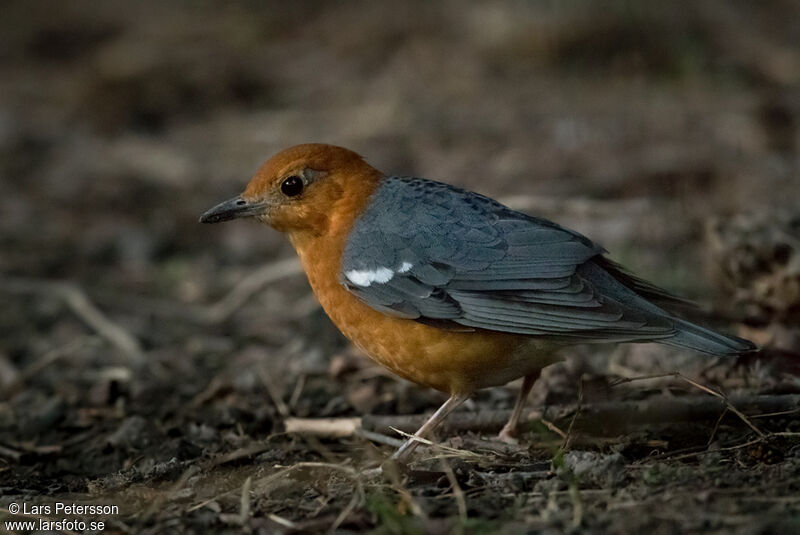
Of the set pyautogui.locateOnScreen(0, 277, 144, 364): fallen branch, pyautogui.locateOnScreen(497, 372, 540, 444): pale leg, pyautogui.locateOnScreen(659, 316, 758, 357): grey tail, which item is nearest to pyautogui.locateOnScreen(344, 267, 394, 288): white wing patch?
pyautogui.locateOnScreen(497, 372, 540, 444): pale leg

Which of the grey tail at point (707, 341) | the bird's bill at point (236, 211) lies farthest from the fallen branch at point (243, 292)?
the grey tail at point (707, 341)

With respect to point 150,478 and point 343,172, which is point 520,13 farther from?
point 150,478

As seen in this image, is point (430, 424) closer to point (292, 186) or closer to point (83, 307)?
point (292, 186)

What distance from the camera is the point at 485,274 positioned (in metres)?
4.36

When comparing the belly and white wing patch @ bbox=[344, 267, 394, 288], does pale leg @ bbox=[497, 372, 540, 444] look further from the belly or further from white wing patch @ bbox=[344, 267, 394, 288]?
white wing patch @ bbox=[344, 267, 394, 288]

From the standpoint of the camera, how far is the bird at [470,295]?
4188 millimetres

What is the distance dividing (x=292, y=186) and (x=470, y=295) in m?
1.21

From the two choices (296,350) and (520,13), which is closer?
(296,350)

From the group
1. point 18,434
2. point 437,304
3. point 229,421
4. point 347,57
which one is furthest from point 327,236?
point 347,57

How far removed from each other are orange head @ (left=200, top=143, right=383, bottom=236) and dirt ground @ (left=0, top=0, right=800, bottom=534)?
1078 mm

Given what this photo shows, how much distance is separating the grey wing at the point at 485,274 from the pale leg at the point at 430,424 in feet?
1.22

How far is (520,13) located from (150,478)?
752cm

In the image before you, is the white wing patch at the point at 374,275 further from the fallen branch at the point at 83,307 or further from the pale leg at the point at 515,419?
the fallen branch at the point at 83,307

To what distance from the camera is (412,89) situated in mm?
10742
